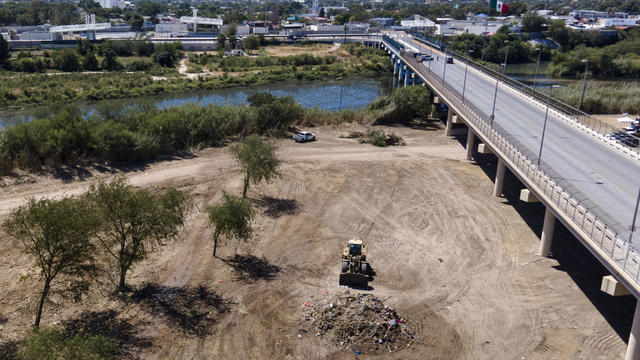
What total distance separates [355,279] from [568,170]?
13.3 metres

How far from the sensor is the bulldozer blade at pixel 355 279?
24188 mm

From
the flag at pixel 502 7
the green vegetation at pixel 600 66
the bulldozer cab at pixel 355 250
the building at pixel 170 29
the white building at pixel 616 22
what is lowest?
the bulldozer cab at pixel 355 250

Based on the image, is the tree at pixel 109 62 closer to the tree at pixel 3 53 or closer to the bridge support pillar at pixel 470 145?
the tree at pixel 3 53

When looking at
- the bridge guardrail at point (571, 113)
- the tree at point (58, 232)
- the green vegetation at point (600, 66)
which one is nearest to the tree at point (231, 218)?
the tree at point (58, 232)

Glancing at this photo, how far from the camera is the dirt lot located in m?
20.3

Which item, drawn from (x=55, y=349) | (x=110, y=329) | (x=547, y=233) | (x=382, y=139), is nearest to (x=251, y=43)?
(x=382, y=139)

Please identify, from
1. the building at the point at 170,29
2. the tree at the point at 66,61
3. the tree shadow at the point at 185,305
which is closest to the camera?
the tree shadow at the point at 185,305

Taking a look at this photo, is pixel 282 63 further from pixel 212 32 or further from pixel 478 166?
pixel 478 166

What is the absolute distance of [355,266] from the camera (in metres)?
24.8

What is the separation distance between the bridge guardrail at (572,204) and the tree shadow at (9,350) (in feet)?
70.4

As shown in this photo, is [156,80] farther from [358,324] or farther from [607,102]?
[358,324]

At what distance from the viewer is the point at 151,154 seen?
1615 inches

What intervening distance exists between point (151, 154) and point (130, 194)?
20445 millimetres

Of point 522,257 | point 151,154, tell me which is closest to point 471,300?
point 522,257
